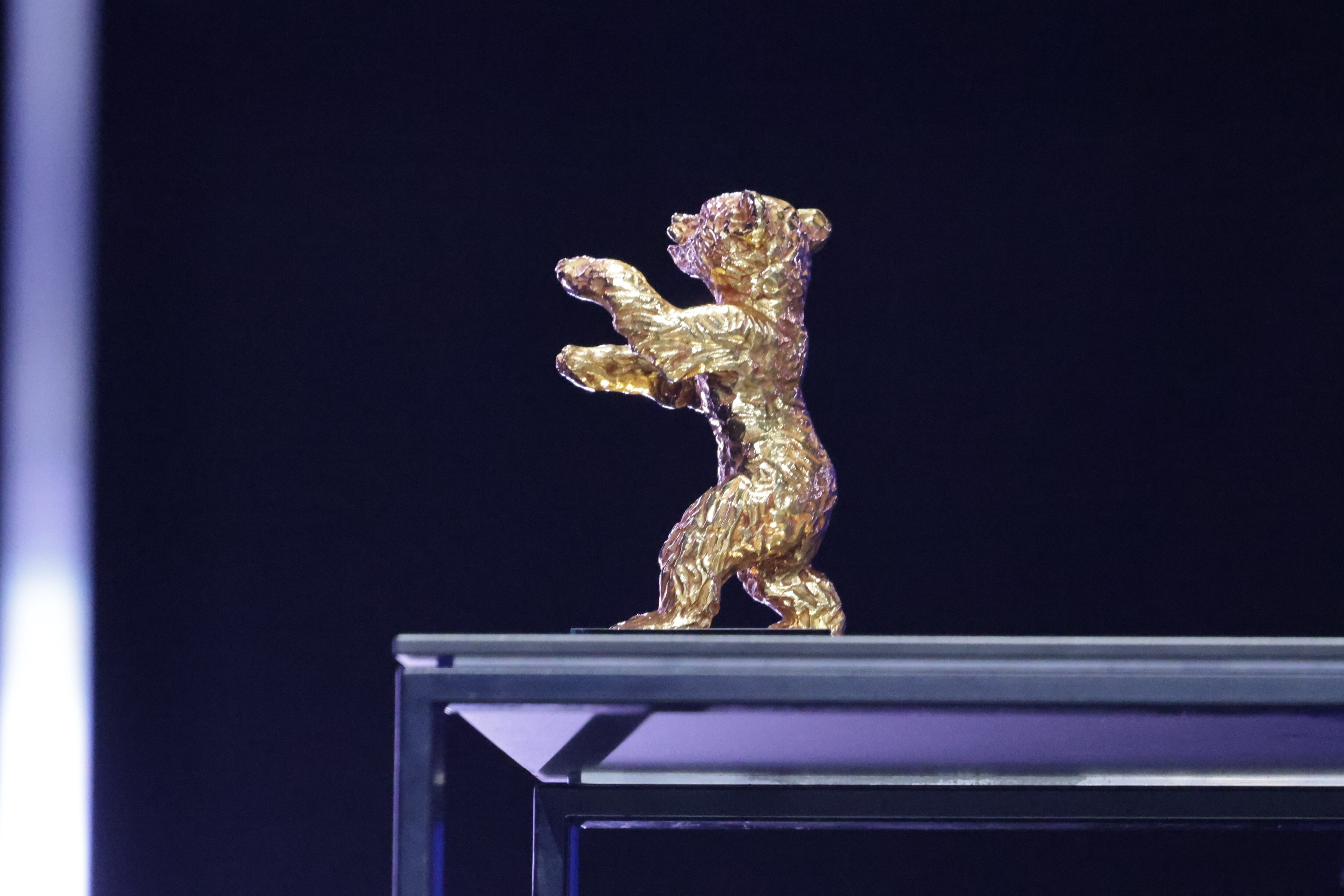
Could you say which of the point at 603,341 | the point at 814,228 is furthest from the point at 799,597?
the point at 603,341

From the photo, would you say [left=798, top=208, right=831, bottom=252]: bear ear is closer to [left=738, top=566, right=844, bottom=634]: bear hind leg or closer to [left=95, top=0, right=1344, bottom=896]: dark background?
[left=738, top=566, right=844, bottom=634]: bear hind leg

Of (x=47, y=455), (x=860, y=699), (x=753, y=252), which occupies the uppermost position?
(x=753, y=252)

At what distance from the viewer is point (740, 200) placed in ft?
3.33

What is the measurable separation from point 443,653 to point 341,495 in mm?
1277

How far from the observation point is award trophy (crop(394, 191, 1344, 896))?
0.60 metres

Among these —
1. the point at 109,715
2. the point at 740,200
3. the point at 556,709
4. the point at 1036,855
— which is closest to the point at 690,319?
the point at 740,200

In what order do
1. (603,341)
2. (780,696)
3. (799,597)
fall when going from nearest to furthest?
1. (780,696)
2. (799,597)
3. (603,341)

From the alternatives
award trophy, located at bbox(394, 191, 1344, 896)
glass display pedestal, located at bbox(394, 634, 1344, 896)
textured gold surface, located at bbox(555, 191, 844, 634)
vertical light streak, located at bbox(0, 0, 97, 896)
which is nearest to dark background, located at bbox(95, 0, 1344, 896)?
vertical light streak, located at bbox(0, 0, 97, 896)

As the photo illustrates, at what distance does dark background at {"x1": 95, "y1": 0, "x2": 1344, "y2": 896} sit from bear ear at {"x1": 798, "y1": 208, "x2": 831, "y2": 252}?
2.51 ft

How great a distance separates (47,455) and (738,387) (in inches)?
48.7

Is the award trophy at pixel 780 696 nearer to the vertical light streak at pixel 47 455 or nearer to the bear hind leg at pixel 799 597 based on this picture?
the bear hind leg at pixel 799 597

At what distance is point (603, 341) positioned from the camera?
181 cm

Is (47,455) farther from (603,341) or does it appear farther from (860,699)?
(860,699)

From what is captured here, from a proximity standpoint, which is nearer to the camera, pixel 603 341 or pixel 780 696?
pixel 780 696
